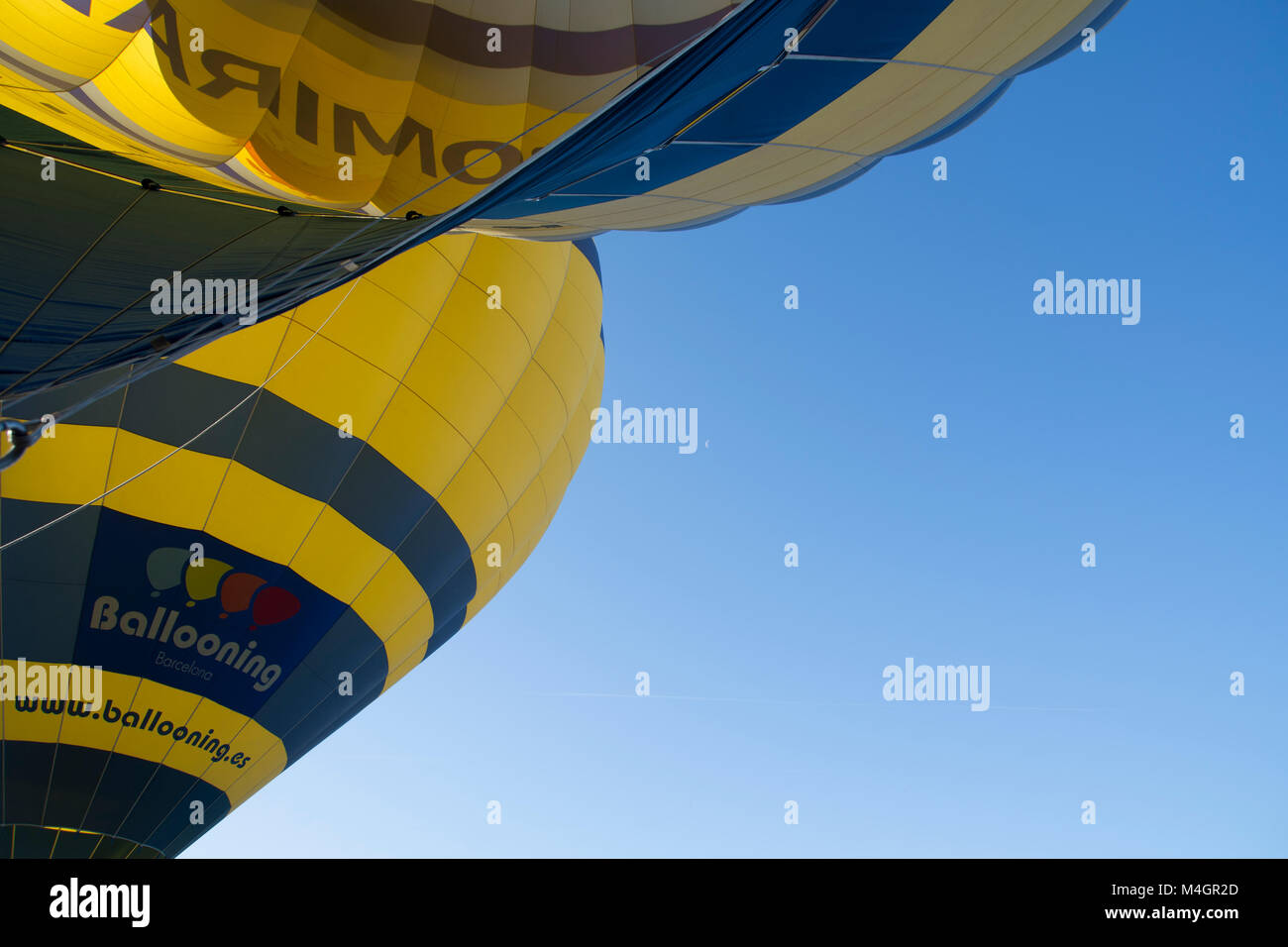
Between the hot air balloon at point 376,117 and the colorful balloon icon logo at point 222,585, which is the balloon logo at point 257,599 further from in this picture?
the hot air balloon at point 376,117

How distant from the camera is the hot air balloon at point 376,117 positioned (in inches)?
141

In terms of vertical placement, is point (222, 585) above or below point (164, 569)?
below

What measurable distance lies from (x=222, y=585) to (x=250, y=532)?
41 centimetres

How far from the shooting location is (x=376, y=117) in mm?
4355

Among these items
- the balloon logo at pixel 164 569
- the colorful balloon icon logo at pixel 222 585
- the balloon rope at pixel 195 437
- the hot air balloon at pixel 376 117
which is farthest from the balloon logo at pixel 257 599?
the hot air balloon at pixel 376 117

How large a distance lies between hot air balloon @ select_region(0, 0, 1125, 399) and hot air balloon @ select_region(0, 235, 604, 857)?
2.01m

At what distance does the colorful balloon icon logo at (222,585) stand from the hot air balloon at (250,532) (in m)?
0.01

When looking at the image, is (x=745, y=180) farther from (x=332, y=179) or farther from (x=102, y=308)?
(x=102, y=308)

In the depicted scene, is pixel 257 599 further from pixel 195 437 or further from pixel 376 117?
pixel 376 117

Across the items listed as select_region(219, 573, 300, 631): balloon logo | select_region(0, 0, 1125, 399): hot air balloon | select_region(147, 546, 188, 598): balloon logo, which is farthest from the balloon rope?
select_region(0, 0, 1125, 399): hot air balloon

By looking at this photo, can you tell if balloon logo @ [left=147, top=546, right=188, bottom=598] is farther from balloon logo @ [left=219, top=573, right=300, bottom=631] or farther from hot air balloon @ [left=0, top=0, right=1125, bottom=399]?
hot air balloon @ [left=0, top=0, right=1125, bottom=399]

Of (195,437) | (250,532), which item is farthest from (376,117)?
(250,532)

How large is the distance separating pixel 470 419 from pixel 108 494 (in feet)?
8.52

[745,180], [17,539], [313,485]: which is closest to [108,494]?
[17,539]
